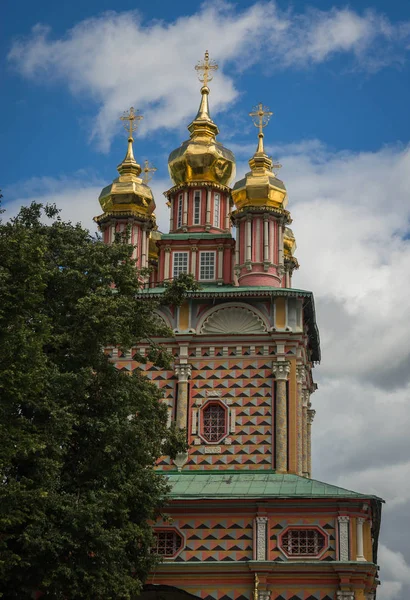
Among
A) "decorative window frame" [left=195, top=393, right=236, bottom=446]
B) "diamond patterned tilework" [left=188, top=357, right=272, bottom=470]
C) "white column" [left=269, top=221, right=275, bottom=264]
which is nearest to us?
"diamond patterned tilework" [left=188, top=357, right=272, bottom=470]

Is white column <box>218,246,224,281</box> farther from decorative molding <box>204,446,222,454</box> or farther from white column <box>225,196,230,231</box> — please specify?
decorative molding <box>204,446,222,454</box>

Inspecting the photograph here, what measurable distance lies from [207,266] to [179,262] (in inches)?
33.1

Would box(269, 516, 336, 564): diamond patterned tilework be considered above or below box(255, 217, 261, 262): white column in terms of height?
below

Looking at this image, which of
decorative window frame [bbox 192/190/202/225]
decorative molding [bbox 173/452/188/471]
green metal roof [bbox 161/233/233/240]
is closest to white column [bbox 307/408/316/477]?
decorative molding [bbox 173/452/188/471]

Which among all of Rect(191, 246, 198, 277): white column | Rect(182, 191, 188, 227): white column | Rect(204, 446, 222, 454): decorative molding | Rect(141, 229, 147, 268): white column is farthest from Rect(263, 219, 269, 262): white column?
Rect(204, 446, 222, 454): decorative molding

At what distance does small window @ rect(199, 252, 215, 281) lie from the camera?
30.7 metres

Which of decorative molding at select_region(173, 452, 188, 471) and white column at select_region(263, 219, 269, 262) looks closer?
decorative molding at select_region(173, 452, 188, 471)

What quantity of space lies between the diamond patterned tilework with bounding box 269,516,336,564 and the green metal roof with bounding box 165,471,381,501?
0.58 metres

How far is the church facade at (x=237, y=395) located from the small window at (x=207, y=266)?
40 mm

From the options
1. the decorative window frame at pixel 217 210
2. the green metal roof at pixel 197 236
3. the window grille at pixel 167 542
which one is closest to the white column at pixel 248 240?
the green metal roof at pixel 197 236

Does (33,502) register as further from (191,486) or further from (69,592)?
(191,486)

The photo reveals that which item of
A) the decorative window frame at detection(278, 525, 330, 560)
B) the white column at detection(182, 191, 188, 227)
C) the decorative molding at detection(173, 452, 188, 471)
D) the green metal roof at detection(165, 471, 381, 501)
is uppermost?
the white column at detection(182, 191, 188, 227)

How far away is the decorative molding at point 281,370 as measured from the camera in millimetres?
27984

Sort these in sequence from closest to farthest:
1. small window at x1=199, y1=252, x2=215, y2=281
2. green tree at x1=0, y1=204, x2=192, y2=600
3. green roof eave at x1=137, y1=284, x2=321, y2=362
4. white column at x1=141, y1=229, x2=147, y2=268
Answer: green tree at x1=0, y1=204, x2=192, y2=600 → green roof eave at x1=137, y1=284, x2=321, y2=362 → small window at x1=199, y1=252, x2=215, y2=281 → white column at x1=141, y1=229, x2=147, y2=268
